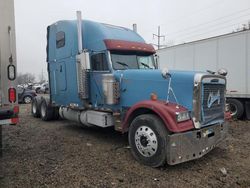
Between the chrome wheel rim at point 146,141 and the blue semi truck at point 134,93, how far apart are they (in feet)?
0.06

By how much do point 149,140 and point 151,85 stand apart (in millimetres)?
1334

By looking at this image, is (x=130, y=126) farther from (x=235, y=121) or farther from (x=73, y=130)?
(x=235, y=121)

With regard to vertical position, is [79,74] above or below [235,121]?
above

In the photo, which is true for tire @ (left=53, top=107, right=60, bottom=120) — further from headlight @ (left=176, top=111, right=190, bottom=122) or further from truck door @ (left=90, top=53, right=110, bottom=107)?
headlight @ (left=176, top=111, right=190, bottom=122)

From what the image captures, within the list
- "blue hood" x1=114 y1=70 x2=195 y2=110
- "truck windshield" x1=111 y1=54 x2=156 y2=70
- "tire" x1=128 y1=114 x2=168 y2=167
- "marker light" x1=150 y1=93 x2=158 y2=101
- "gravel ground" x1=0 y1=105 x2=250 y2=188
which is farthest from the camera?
"truck windshield" x1=111 y1=54 x2=156 y2=70

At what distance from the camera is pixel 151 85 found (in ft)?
21.3

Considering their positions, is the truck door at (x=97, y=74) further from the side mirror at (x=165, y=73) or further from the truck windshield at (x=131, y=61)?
the side mirror at (x=165, y=73)

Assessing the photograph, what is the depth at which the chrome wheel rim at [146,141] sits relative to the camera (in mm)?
5676

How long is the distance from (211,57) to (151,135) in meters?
7.85

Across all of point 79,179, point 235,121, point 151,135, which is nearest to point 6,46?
point 79,179

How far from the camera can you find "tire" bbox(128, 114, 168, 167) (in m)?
5.52

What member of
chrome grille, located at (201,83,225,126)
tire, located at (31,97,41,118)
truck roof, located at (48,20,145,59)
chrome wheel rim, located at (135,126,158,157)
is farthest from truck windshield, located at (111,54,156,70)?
tire, located at (31,97,41,118)

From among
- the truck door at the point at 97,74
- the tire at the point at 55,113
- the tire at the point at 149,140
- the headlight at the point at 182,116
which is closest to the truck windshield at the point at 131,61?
the truck door at the point at 97,74

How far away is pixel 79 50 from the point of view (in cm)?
823
